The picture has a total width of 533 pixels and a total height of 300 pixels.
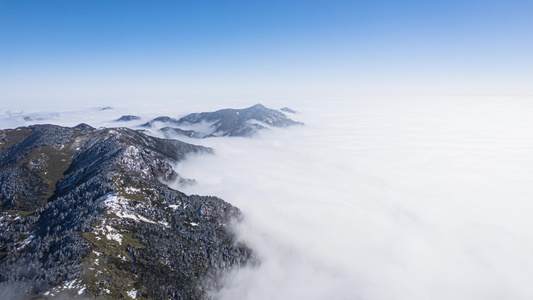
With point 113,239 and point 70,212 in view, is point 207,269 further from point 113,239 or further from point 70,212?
point 70,212

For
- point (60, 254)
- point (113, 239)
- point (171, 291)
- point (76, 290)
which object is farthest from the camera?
point (113, 239)

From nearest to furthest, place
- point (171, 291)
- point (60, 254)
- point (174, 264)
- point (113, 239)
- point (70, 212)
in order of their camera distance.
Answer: point (60, 254)
point (171, 291)
point (113, 239)
point (174, 264)
point (70, 212)

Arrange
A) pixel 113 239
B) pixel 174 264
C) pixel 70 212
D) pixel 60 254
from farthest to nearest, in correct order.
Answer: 1. pixel 70 212
2. pixel 174 264
3. pixel 113 239
4. pixel 60 254

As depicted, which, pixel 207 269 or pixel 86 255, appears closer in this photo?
pixel 86 255

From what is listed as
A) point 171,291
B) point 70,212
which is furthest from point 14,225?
point 171,291

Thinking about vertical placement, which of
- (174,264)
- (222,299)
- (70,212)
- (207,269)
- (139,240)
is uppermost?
(70,212)

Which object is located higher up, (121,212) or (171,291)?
(121,212)

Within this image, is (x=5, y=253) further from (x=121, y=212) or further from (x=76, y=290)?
(x=76, y=290)

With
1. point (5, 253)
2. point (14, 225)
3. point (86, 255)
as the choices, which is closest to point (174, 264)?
point (86, 255)

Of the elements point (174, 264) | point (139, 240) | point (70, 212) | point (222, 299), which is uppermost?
point (70, 212)
